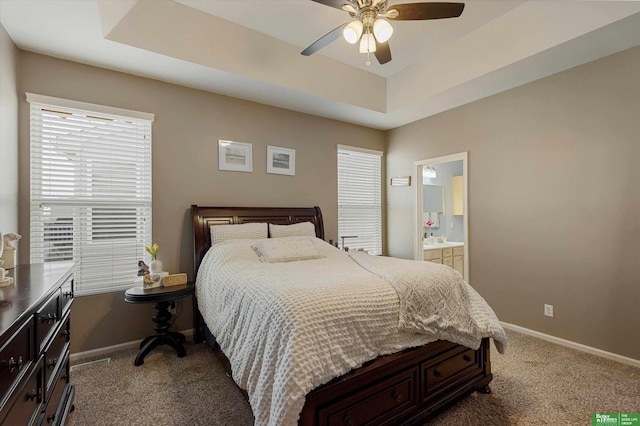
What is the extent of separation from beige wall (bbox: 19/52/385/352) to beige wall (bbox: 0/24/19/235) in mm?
96

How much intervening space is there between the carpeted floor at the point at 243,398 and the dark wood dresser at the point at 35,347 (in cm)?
37

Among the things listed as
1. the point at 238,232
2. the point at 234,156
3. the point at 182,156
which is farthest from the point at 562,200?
the point at 182,156

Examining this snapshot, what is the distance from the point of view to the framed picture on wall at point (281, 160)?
392cm

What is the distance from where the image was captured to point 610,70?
273 cm

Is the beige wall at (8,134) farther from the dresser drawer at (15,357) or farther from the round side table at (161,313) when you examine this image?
the dresser drawer at (15,357)

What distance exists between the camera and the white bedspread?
53.7 inches

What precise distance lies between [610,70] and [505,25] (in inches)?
39.9

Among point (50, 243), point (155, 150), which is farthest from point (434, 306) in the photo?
point (50, 243)

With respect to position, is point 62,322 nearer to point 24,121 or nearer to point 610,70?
point 24,121

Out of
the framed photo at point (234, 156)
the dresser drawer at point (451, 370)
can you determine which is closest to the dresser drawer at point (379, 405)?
the dresser drawer at point (451, 370)

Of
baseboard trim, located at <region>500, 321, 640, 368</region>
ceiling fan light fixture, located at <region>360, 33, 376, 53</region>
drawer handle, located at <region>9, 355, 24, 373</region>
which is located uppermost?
ceiling fan light fixture, located at <region>360, 33, 376, 53</region>

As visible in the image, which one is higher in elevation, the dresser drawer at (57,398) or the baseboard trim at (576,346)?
the dresser drawer at (57,398)

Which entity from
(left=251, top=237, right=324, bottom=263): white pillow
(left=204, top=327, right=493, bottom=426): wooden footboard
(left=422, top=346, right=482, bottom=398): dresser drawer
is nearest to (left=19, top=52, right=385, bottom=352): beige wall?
(left=251, top=237, right=324, bottom=263): white pillow

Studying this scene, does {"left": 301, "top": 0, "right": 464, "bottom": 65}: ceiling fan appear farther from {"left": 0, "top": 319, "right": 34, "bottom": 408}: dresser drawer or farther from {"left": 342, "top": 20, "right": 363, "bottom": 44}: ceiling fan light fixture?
{"left": 0, "top": 319, "right": 34, "bottom": 408}: dresser drawer
